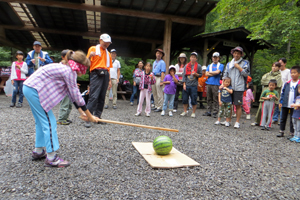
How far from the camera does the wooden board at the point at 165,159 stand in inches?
113

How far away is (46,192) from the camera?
81.5 inches

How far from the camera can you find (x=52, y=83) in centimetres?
260

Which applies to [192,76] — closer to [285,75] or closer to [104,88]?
[285,75]

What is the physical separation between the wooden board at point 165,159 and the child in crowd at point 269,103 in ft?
12.6

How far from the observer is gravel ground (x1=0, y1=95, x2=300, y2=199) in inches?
85.2

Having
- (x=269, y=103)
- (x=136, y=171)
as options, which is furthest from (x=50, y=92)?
(x=269, y=103)

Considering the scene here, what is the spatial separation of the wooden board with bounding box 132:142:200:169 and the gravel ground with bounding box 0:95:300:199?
93mm

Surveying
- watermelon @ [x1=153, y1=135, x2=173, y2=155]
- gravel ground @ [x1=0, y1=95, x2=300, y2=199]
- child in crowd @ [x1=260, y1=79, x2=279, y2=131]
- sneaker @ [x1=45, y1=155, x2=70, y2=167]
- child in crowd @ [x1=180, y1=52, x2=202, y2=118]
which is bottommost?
gravel ground @ [x1=0, y1=95, x2=300, y2=199]

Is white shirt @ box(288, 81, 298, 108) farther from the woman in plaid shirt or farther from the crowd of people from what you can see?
the woman in plaid shirt

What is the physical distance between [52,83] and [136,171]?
1.57 meters

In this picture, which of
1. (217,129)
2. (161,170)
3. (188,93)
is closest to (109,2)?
(188,93)

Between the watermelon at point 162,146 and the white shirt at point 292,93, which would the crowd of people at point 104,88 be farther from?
the watermelon at point 162,146

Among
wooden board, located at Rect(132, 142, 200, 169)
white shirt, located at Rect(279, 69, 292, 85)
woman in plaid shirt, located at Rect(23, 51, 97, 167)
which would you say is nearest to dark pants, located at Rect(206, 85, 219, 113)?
white shirt, located at Rect(279, 69, 292, 85)

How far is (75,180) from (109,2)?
837 centimetres
